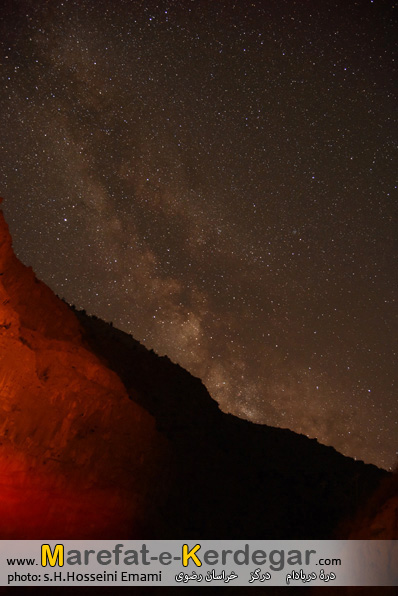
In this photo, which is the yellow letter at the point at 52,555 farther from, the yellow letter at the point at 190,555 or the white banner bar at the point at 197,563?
the yellow letter at the point at 190,555

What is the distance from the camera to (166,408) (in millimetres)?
24266

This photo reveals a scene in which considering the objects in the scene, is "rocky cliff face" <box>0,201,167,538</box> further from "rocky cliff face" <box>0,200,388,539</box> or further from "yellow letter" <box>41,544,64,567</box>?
"yellow letter" <box>41,544,64,567</box>

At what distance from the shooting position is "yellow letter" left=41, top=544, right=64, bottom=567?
444 inches

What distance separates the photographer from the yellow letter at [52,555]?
11.3 meters

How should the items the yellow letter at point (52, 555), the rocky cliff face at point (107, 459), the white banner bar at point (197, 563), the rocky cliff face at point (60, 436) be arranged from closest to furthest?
1. the white banner bar at point (197, 563)
2. the yellow letter at point (52, 555)
3. the rocky cliff face at point (60, 436)
4. the rocky cliff face at point (107, 459)

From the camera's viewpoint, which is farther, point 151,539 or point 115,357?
point 115,357

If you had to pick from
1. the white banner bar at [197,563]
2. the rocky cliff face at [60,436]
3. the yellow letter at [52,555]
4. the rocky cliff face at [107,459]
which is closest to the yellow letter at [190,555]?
the white banner bar at [197,563]

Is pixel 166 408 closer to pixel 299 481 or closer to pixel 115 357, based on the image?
pixel 115 357

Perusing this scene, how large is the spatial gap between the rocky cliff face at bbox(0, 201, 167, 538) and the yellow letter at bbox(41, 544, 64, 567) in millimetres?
424

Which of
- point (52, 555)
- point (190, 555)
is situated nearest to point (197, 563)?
point (190, 555)

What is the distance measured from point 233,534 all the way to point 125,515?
702 cm

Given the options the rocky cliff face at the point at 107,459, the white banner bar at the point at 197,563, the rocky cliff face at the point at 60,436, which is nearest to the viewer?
the white banner bar at the point at 197,563

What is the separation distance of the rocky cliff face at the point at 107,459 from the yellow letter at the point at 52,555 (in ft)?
1.21
